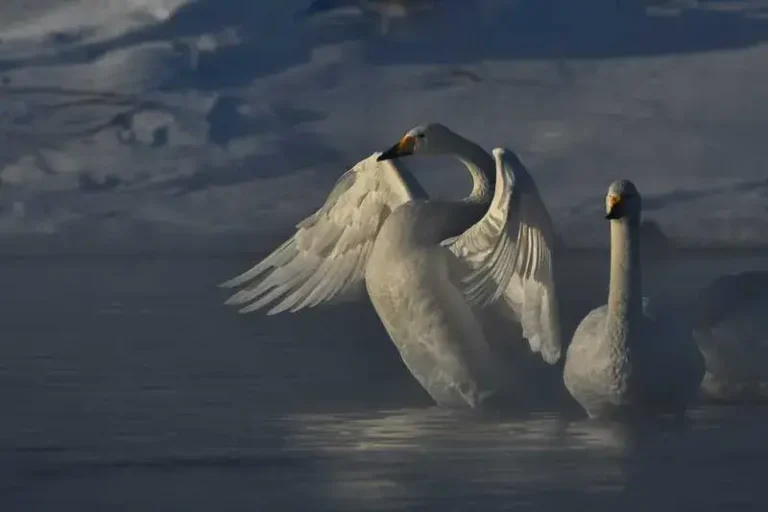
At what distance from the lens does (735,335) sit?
443 inches

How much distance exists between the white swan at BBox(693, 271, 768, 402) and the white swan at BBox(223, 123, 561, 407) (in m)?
0.92

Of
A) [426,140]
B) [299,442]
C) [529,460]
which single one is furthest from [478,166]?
[529,460]

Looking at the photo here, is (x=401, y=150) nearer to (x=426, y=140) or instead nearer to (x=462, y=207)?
(x=426, y=140)

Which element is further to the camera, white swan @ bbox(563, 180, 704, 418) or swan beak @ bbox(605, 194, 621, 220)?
swan beak @ bbox(605, 194, 621, 220)

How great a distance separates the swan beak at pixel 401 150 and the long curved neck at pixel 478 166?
0.23m

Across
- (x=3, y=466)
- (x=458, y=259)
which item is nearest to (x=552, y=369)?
(x=458, y=259)

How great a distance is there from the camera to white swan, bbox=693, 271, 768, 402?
36.9 ft

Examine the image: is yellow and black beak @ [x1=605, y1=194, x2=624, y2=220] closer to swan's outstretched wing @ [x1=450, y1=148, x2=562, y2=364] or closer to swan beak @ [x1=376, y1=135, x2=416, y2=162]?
swan's outstretched wing @ [x1=450, y1=148, x2=562, y2=364]

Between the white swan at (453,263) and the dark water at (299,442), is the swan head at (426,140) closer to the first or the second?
the white swan at (453,263)

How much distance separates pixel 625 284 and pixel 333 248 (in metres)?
2.68

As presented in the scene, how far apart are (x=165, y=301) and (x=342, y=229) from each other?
8.04 metres

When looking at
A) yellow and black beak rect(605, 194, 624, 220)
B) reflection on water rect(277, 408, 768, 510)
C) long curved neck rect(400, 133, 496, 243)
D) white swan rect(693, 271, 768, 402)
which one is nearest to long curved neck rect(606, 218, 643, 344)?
yellow and black beak rect(605, 194, 624, 220)

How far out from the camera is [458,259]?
11328 mm

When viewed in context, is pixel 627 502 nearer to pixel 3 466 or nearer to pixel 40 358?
pixel 3 466
